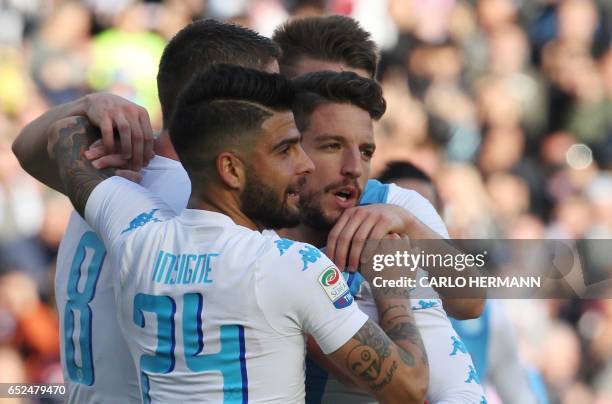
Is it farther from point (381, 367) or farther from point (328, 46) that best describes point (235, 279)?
point (328, 46)

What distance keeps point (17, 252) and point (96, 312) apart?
3.94 metres

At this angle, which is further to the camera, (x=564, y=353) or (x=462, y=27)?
(x=462, y=27)

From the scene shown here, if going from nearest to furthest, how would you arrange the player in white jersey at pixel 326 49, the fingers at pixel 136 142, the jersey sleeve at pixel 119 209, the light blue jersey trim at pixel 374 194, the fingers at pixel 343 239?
the jersey sleeve at pixel 119 209, the fingers at pixel 343 239, the fingers at pixel 136 142, the light blue jersey trim at pixel 374 194, the player in white jersey at pixel 326 49

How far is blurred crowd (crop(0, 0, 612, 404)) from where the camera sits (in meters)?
6.85

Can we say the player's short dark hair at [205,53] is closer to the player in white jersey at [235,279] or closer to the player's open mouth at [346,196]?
the player in white jersey at [235,279]

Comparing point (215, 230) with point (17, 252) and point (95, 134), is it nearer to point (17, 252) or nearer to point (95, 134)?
point (95, 134)

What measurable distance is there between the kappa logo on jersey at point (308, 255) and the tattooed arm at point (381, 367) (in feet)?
0.64

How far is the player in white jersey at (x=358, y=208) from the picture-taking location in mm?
2986

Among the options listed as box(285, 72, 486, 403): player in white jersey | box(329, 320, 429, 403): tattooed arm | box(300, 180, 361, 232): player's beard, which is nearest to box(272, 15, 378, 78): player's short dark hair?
box(285, 72, 486, 403): player in white jersey

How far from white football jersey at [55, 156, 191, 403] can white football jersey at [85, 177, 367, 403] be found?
26cm

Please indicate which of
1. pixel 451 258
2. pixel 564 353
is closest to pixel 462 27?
pixel 564 353

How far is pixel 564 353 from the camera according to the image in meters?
7.77

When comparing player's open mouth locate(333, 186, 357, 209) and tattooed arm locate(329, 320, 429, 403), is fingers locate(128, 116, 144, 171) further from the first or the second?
tattooed arm locate(329, 320, 429, 403)

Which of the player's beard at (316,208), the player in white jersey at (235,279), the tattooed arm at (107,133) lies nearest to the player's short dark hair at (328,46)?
the player's beard at (316,208)
